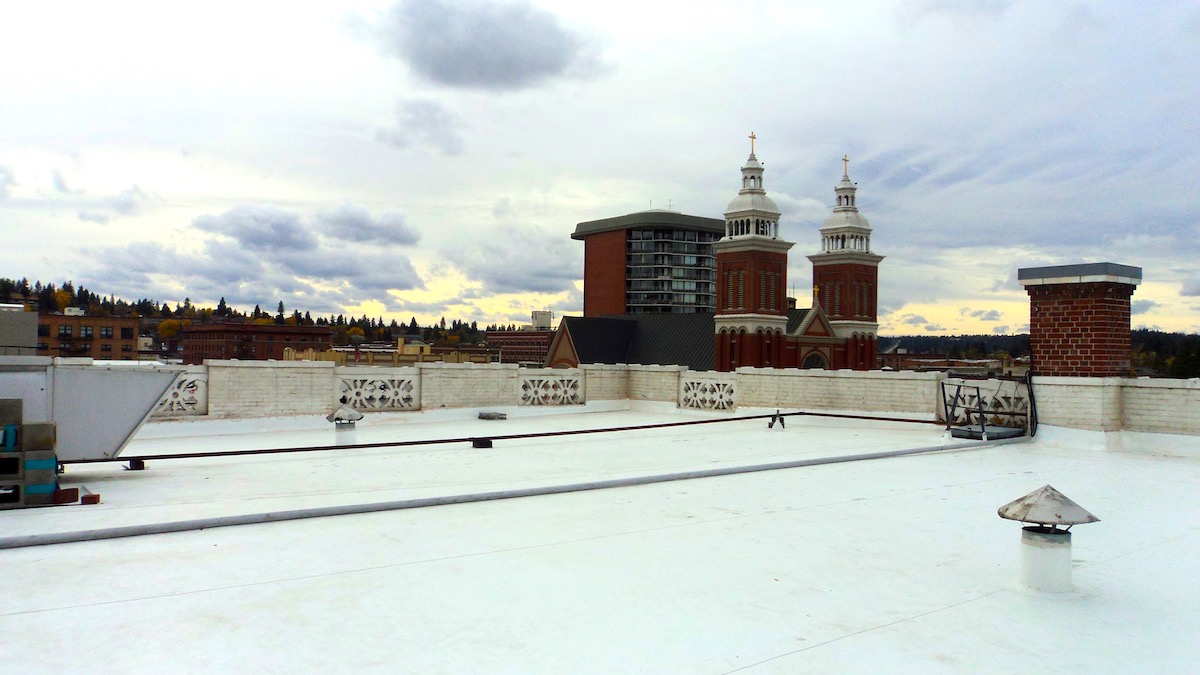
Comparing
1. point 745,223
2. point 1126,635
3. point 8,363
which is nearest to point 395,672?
point 1126,635

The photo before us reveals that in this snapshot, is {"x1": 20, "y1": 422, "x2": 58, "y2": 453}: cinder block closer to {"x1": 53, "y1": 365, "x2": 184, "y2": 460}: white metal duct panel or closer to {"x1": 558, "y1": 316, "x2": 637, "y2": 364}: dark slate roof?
{"x1": 53, "y1": 365, "x2": 184, "y2": 460}: white metal duct panel

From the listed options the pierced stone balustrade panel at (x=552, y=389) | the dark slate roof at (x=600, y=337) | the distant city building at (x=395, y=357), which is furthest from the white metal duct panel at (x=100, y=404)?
the dark slate roof at (x=600, y=337)

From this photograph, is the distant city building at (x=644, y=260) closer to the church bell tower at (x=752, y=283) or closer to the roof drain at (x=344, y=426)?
the church bell tower at (x=752, y=283)

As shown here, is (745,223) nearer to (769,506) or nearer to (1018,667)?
(769,506)

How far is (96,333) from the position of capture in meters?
110

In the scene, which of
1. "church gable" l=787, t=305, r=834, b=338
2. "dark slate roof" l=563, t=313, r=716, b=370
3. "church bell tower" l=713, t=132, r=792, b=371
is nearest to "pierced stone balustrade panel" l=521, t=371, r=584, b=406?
"church bell tower" l=713, t=132, r=792, b=371

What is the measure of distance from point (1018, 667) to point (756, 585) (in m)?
1.95

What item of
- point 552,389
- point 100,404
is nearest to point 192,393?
point 100,404

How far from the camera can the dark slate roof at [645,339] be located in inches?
2362

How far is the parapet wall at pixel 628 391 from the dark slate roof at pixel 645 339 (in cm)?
Result: 3156

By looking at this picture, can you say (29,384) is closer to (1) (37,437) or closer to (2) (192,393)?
(1) (37,437)

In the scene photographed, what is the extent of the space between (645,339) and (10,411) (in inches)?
2229

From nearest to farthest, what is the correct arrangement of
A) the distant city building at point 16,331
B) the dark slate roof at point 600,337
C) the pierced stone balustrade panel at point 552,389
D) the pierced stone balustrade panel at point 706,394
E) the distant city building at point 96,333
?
1. the distant city building at point 16,331
2. the pierced stone balustrade panel at point 706,394
3. the pierced stone balustrade panel at point 552,389
4. the dark slate roof at point 600,337
5. the distant city building at point 96,333

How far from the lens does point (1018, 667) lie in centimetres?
464
